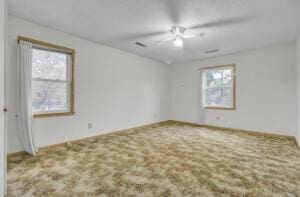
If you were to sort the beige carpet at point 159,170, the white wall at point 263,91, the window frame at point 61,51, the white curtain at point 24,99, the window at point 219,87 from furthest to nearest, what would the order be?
the window at point 219,87
the white wall at point 263,91
the window frame at point 61,51
the white curtain at point 24,99
the beige carpet at point 159,170

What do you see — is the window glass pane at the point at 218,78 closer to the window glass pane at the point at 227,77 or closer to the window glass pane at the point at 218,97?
the window glass pane at the point at 227,77

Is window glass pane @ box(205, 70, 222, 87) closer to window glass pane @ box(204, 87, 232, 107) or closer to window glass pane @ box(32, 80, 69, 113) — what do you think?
window glass pane @ box(204, 87, 232, 107)

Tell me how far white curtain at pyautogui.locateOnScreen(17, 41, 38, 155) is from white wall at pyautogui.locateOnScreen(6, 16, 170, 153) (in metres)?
0.11

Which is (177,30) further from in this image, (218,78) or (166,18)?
(218,78)

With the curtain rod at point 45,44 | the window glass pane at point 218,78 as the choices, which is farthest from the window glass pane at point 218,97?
the curtain rod at point 45,44

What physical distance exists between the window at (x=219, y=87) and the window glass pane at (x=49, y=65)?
4.41 meters

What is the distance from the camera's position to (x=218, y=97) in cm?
524

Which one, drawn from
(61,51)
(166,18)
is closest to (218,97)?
(166,18)

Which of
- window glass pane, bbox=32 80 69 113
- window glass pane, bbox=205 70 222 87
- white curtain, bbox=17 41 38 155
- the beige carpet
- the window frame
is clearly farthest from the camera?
window glass pane, bbox=205 70 222 87

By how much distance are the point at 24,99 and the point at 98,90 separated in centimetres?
158

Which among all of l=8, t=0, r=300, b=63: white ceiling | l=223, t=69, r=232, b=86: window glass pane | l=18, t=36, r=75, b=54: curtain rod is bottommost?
l=223, t=69, r=232, b=86: window glass pane

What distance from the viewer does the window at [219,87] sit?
4883mm

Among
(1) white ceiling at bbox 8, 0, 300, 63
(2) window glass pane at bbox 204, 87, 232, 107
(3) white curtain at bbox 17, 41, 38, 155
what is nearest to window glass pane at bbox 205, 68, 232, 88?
(2) window glass pane at bbox 204, 87, 232, 107

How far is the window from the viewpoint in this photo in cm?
488
